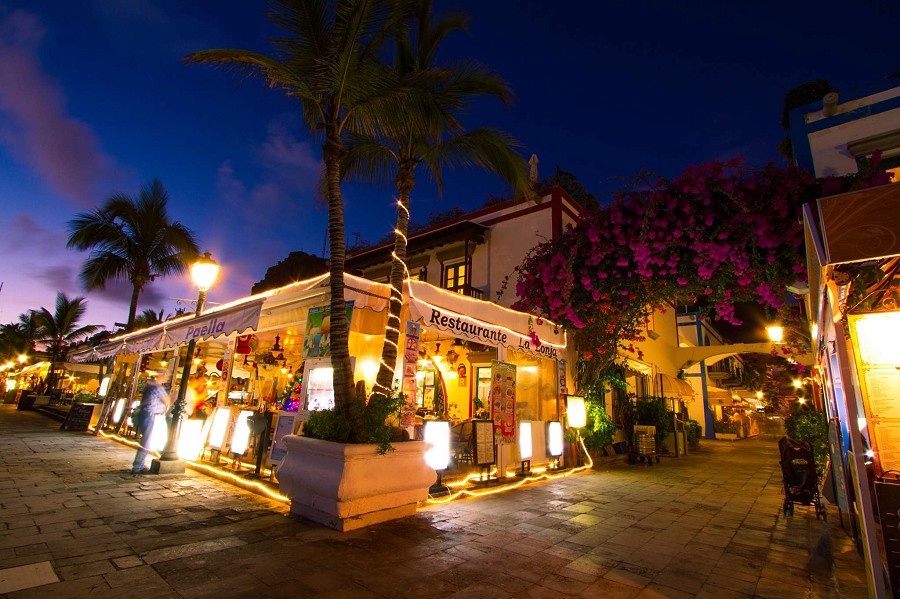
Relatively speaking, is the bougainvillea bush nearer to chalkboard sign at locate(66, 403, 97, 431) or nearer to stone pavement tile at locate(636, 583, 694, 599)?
stone pavement tile at locate(636, 583, 694, 599)

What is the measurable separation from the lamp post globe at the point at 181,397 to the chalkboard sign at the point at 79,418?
28.9 ft

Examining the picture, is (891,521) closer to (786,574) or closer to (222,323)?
(786,574)

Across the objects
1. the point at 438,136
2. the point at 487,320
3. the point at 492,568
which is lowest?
the point at 492,568

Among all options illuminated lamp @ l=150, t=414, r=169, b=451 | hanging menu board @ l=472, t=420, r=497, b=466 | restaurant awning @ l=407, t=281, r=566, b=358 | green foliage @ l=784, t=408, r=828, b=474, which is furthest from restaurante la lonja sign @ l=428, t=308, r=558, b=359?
illuminated lamp @ l=150, t=414, r=169, b=451

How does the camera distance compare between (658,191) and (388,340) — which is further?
(658,191)

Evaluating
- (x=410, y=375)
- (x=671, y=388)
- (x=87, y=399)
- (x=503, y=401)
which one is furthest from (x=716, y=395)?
(x=87, y=399)

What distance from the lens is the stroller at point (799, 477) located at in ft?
20.6

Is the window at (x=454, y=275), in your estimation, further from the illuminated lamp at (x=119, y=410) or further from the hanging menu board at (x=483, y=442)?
the illuminated lamp at (x=119, y=410)

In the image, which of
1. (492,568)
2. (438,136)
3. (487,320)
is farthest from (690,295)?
(492,568)

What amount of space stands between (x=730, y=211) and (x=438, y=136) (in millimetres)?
5041

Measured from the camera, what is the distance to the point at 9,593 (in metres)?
2.95

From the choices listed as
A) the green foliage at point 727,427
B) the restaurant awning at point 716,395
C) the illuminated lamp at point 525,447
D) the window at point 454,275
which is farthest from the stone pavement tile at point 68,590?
the green foliage at point 727,427

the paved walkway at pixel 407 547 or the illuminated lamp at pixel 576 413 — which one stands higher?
the illuminated lamp at pixel 576 413

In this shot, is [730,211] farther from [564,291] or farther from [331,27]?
[331,27]
